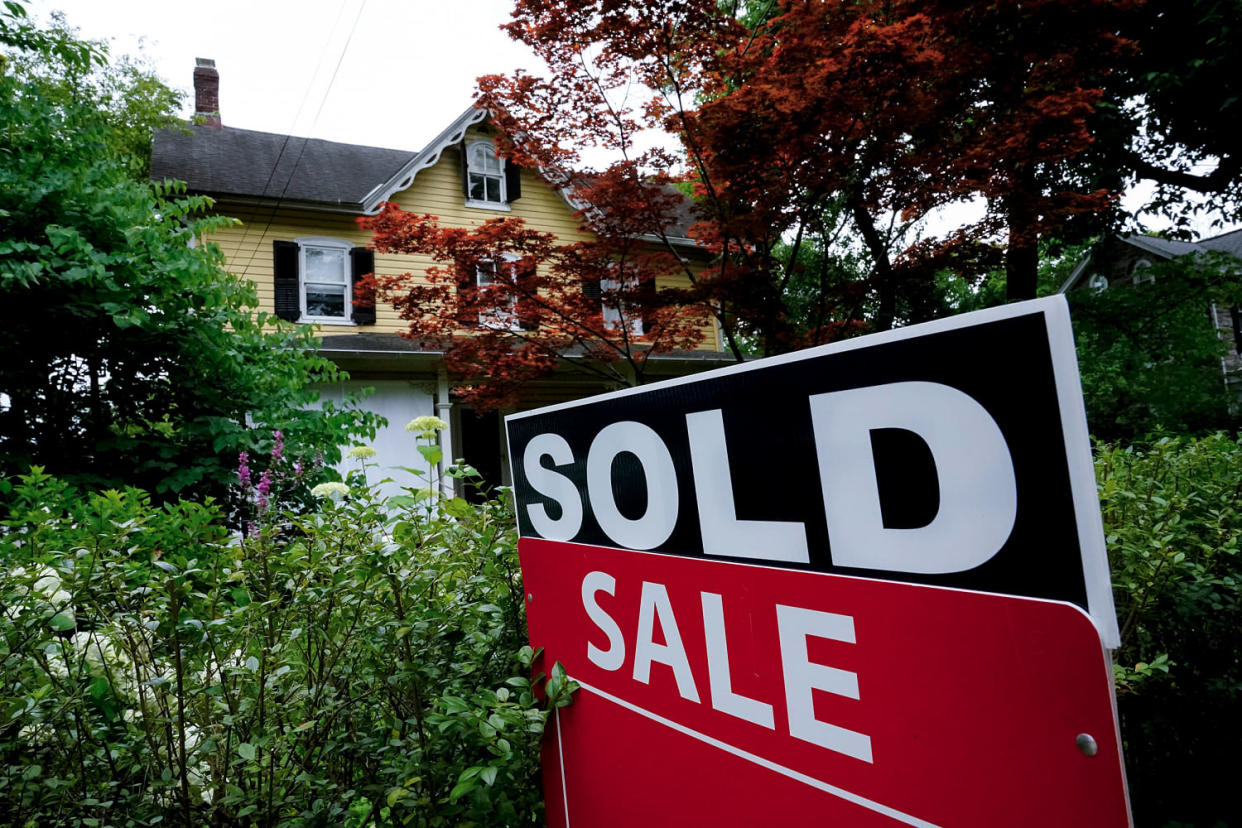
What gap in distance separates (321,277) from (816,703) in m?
13.2

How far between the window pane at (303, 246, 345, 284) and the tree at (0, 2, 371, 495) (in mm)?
7237

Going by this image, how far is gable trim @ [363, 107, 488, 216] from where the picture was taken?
492 inches

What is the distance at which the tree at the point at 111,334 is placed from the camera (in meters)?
4.59

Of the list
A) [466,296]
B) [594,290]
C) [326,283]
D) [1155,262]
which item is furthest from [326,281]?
[1155,262]

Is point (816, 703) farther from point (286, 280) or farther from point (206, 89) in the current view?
point (206, 89)

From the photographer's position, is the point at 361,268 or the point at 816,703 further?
the point at 361,268

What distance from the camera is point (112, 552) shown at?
6.05ft

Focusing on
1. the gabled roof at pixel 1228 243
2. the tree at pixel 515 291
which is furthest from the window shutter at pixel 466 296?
the gabled roof at pixel 1228 243

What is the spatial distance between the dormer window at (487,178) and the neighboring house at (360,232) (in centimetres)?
2

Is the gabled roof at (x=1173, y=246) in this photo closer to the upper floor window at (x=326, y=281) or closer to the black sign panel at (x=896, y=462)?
the upper floor window at (x=326, y=281)

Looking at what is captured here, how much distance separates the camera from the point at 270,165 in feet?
45.2

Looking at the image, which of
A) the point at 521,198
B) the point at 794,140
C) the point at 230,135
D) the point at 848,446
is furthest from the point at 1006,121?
the point at 230,135

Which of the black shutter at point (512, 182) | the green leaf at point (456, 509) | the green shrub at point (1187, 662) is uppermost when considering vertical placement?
the black shutter at point (512, 182)

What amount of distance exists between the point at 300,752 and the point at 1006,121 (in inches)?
279
